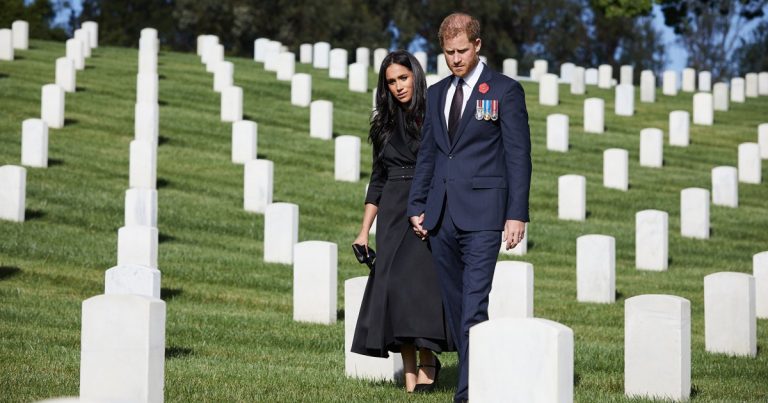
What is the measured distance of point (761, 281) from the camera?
516 inches

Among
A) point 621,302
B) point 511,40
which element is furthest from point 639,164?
point 511,40

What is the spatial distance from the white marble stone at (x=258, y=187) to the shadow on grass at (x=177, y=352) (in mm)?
8751

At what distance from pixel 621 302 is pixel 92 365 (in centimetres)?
882

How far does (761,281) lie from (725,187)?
9.06m

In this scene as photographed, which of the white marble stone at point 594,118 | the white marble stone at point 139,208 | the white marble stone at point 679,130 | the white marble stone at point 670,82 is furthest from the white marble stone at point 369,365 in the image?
the white marble stone at point 670,82

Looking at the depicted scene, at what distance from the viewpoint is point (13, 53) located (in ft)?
104

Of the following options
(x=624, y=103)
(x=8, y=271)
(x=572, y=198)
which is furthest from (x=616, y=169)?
(x=8, y=271)

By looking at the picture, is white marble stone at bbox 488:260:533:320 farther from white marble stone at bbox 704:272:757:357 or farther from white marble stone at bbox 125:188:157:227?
white marble stone at bbox 125:188:157:227

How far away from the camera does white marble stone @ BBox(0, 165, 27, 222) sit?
645 inches

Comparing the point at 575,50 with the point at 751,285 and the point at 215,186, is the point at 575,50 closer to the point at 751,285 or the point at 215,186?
the point at 215,186

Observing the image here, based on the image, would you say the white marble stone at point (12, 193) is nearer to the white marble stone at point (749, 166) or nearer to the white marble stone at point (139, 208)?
the white marble stone at point (139, 208)

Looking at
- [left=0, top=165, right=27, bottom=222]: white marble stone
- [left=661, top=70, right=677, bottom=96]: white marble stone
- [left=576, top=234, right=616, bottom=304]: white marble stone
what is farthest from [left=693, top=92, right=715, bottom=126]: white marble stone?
[left=0, top=165, right=27, bottom=222]: white marble stone

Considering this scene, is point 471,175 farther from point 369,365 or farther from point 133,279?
point 133,279

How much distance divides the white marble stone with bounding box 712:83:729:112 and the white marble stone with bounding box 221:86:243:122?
14500 millimetres
